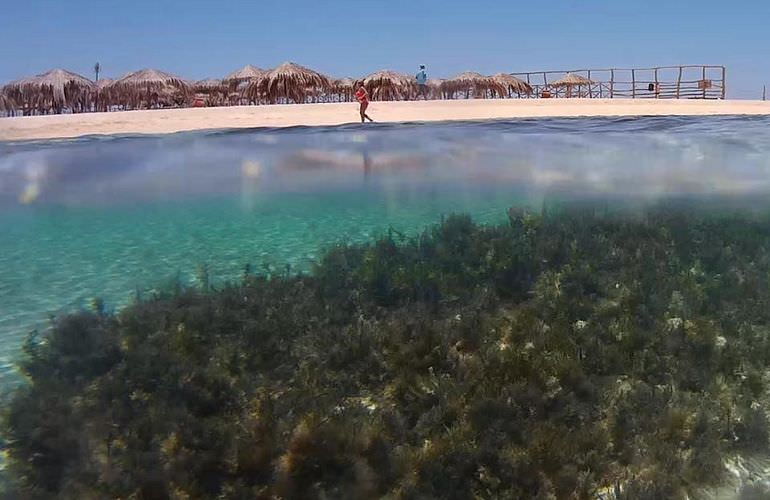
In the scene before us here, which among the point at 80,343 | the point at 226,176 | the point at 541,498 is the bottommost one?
the point at 541,498

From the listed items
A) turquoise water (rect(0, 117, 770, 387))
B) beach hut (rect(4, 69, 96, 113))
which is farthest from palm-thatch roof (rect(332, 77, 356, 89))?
turquoise water (rect(0, 117, 770, 387))

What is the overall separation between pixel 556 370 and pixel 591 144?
400 inches

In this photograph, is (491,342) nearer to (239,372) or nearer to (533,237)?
(239,372)

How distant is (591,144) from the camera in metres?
13.7

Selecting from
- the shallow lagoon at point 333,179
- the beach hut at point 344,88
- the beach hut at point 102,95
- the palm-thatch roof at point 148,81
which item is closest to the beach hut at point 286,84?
the beach hut at point 344,88

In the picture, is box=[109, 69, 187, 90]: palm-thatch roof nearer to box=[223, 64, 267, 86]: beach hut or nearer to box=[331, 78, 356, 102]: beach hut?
box=[223, 64, 267, 86]: beach hut

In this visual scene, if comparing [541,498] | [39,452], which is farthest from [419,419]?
[39,452]

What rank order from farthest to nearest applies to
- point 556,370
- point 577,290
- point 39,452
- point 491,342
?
point 577,290, point 491,342, point 556,370, point 39,452

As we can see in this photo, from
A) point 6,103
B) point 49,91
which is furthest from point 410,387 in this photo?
point 49,91

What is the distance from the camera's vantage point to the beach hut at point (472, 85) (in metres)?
35.4

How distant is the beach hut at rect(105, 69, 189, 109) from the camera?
31.0 m

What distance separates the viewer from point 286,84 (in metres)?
31.0

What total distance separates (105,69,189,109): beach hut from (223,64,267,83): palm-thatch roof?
303cm

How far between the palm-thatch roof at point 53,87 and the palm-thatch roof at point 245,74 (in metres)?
7.21
